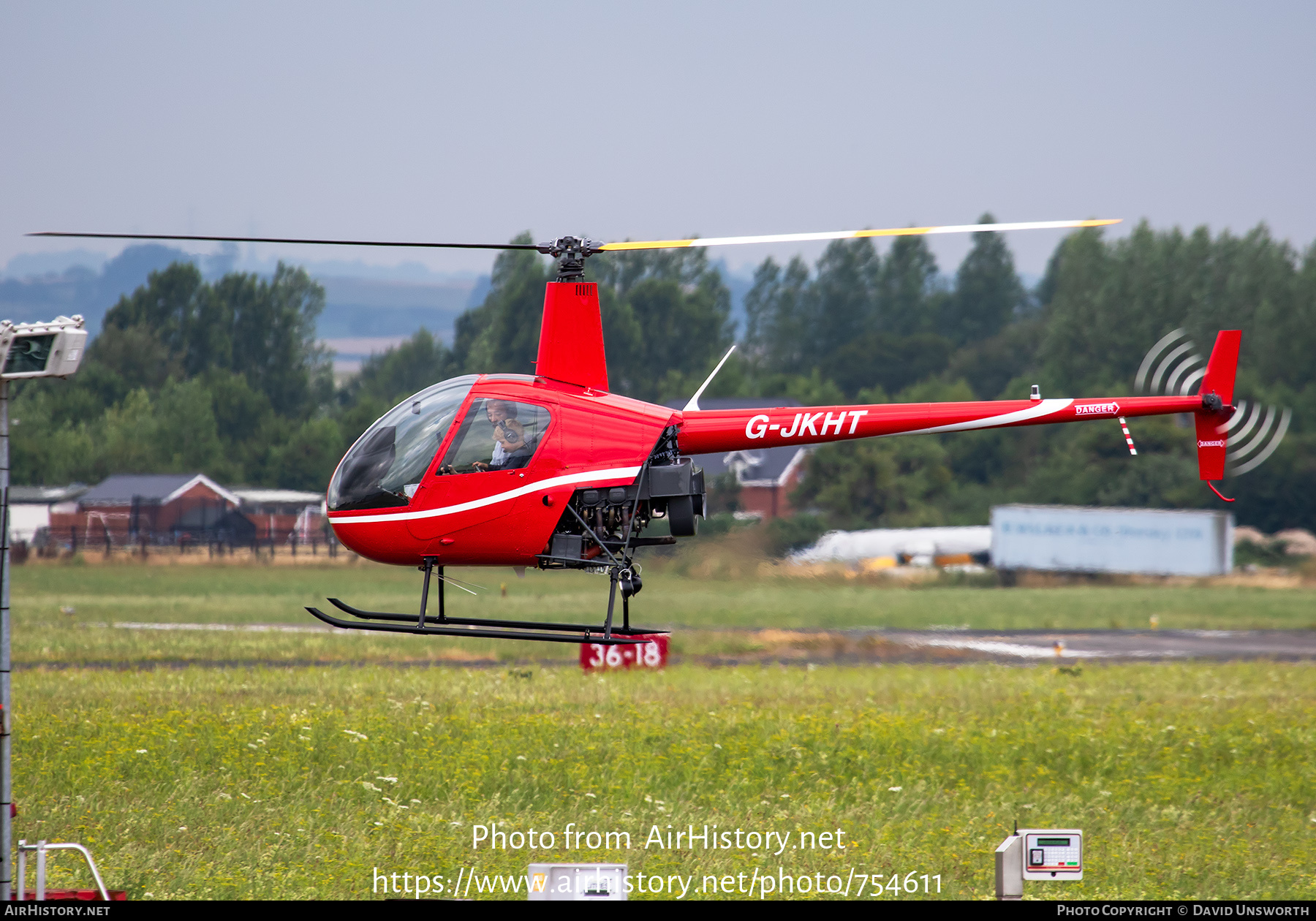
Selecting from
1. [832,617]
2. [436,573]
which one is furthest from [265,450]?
[436,573]

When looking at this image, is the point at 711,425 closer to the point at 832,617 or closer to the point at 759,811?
the point at 759,811

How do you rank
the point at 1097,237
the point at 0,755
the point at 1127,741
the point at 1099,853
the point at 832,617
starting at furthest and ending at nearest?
the point at 1097,237, the point at 832,617, the point at 1127,741, the point at 1099,853, the point at 0,755

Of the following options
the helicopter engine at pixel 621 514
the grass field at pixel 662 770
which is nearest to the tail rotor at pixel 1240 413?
the grass field at pixel 662 770

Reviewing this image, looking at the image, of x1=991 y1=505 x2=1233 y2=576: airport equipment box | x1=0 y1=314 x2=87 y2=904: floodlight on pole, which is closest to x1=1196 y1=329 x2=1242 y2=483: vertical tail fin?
x1=0 y1=314 x2=87 y2=904: floodlight on pole

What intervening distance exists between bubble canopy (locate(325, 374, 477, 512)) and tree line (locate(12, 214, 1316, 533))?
35.3m

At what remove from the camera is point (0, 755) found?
859 cm

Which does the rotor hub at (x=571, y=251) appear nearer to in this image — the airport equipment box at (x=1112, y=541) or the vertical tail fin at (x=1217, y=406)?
the vertical tail fin at (x=1217, y=406)

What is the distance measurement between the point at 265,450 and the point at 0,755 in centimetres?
5185

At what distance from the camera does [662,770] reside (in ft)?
54.5

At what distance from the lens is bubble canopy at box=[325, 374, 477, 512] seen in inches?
424

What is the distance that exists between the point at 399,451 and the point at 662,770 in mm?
7383

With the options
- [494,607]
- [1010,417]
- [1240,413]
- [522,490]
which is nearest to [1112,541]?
[1240,413]

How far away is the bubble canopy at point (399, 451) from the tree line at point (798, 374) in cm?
3525

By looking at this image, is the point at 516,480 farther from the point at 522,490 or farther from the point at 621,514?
the point at 621,514
